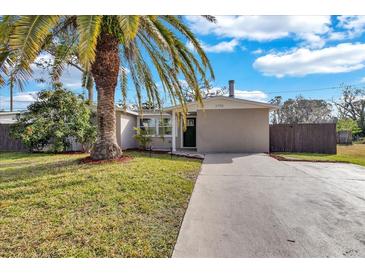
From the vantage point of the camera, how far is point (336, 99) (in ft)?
130

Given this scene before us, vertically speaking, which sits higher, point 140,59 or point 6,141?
point 140,59

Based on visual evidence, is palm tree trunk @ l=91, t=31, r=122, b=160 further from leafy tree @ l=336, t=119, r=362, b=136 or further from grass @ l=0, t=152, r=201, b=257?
leafy tree @ l=336, t=119, r=362, b=136

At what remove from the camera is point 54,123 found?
45.5 feet

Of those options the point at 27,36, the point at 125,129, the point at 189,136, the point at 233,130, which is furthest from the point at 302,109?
the point at 27,36

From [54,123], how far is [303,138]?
16.1 m

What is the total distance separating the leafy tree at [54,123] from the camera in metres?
13.6

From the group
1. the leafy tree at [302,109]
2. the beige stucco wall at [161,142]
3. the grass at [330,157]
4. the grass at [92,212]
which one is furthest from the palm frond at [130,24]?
the leafy tree at [302,109]

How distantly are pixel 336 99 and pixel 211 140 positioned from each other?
34.6m

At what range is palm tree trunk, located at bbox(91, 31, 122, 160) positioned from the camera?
831cm

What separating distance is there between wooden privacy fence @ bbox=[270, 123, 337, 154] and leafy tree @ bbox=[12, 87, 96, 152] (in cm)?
1240

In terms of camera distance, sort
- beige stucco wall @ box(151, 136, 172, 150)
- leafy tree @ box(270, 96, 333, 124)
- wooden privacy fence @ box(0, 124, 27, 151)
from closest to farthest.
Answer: wooden privacy fence @ box(0, 124, 27, 151), beige stucco wall @ box(151, 136, 172, 150), leafy tree @ box(270, 96, 333, 124)

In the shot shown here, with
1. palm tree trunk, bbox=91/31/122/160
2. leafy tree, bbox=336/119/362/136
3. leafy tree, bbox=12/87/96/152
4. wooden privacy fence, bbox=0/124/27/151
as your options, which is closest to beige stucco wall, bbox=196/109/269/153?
leafy tree, bbox=12/87/96/152

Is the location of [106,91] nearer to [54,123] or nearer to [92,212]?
[92,212]
